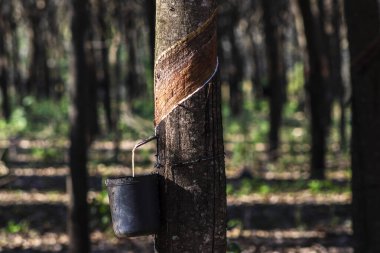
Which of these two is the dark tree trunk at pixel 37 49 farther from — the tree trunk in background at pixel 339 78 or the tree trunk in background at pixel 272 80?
the tree trunk in background at pixel 272 80

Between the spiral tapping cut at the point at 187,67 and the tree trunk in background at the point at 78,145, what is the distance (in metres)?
5.02

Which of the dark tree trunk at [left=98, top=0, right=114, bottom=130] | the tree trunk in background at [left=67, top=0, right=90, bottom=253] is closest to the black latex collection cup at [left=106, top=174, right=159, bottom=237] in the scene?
the tree trunk in background at [left=67, top=0, right=90, bottom=253]

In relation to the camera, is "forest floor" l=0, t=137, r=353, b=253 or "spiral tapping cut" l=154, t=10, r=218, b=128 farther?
"forest floor" l=0, t=137, r=353, b=253

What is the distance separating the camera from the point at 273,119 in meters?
18.0

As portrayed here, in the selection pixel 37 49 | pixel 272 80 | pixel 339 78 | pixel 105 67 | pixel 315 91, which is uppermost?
pixel 37 49

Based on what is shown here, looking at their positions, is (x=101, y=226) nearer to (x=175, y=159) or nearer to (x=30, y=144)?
(x=175, y=159)

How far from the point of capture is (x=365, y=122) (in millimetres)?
6020

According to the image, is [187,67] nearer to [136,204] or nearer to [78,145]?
[136,204]

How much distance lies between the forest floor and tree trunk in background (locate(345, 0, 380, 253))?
122cm

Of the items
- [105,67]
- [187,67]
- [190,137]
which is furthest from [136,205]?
[105,67]

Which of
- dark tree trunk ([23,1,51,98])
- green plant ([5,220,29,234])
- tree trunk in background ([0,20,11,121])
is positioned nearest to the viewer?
green plant ([5,220,29,234])

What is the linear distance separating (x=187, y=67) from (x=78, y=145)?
539cm

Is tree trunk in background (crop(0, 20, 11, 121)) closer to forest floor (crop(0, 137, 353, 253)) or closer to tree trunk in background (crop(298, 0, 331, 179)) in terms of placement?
forest floor (crop(0, 137, 353, 253))

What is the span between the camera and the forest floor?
9.95 meters
